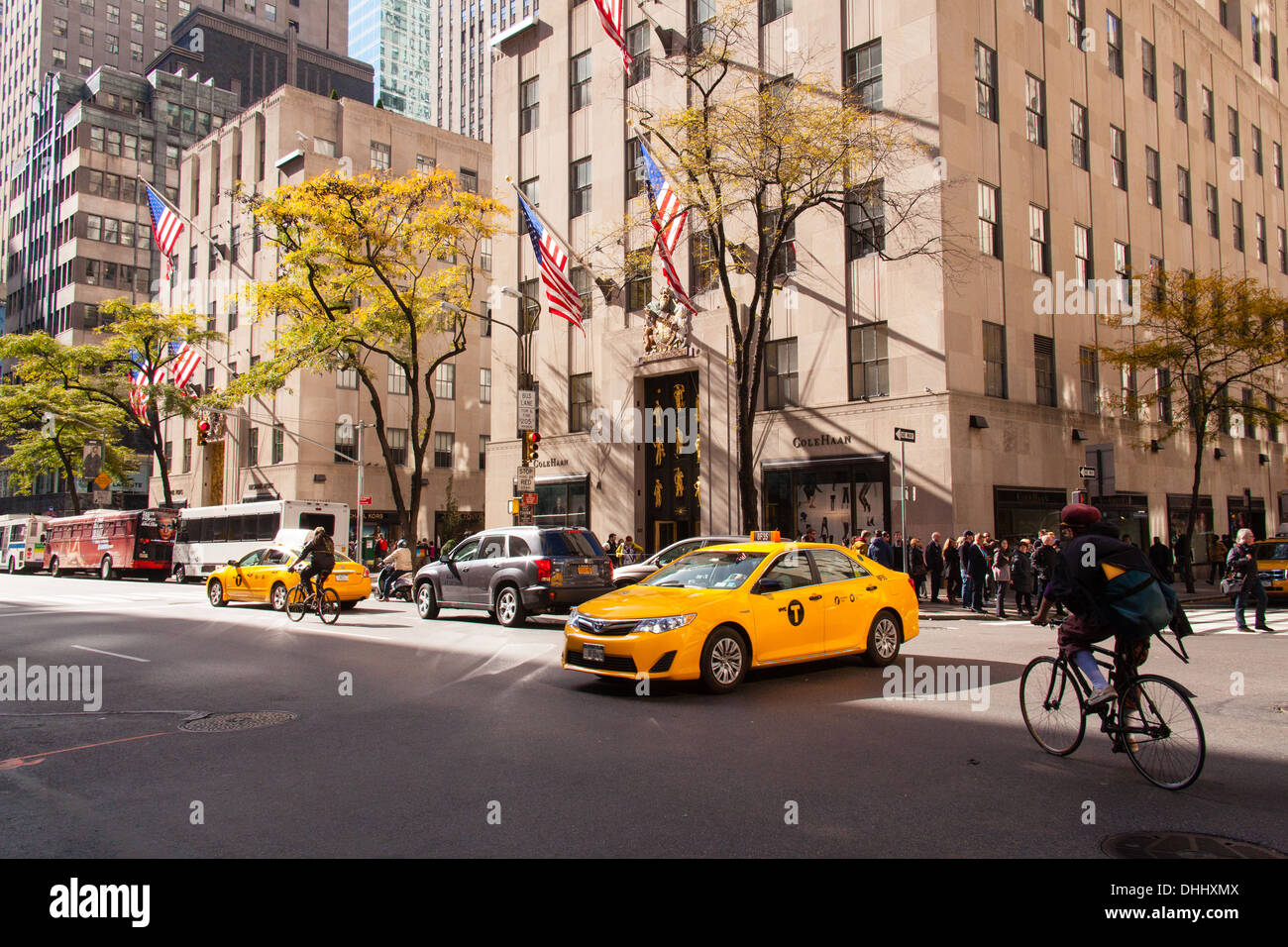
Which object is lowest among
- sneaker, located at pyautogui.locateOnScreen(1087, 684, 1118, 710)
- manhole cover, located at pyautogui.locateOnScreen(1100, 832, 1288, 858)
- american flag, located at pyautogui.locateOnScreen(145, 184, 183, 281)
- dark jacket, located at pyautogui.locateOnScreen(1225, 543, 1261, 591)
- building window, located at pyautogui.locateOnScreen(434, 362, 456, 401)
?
manhole cover, located at pyautogui.locateOnScreen(1100, 832, 1288, 858)

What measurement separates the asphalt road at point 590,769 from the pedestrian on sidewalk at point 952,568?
9.66m

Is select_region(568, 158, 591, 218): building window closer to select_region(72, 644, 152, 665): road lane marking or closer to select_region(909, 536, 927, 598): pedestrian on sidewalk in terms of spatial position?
select_region(909, 536, 927, 598): pedestrian on sidewalk

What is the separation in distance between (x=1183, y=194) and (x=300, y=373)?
132 ft

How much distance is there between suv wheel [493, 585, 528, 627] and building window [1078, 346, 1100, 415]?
66.9 feet

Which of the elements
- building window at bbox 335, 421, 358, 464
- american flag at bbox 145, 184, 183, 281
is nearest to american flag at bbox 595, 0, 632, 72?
american flag at bbox 145, 184, 183, 281

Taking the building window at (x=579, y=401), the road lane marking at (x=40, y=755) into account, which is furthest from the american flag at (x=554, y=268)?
the road lane marking at (x=40, y=755)

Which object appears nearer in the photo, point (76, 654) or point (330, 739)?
point (330, 739)

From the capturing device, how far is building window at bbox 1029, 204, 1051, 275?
27438 millimetres

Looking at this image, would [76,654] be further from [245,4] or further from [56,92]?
[245,4]

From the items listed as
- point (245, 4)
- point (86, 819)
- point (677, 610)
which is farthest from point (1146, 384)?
point (245, 4)

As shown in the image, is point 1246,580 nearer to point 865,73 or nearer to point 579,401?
point 865,73

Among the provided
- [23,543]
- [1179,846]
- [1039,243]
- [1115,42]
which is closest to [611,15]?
[1039,243]

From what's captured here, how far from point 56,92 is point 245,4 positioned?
31834 millimetres

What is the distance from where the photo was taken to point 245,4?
342ft
